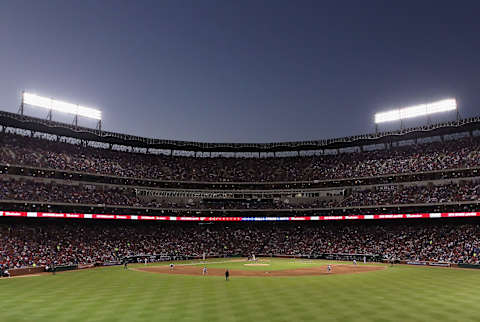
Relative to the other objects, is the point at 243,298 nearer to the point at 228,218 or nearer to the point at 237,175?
the point at 228,218

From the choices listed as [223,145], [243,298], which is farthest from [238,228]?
[243,298]

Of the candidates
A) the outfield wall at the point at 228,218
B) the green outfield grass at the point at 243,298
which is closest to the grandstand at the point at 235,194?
the outfield wall at the point at 228,218

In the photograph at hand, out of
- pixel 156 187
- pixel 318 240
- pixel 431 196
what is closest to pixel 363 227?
pixel 318 240

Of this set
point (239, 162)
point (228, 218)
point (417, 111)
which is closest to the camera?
point (417, 111)

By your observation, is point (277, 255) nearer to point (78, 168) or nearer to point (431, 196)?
point (431, 196)

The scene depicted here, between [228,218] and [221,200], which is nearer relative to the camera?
[228,218]

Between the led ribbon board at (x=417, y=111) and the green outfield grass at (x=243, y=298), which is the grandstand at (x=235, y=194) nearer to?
the led ribbon board at (x=417, y=111)
